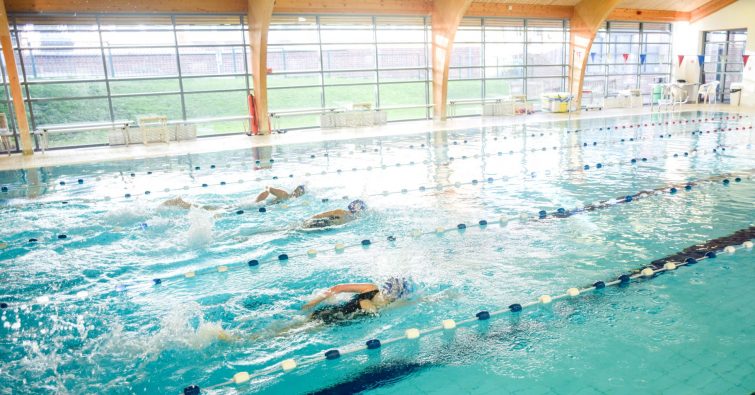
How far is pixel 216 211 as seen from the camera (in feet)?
22.9

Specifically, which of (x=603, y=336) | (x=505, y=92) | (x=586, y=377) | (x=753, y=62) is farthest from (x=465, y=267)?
Result: (x=505, y=92)

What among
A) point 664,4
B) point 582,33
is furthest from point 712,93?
point 582,33

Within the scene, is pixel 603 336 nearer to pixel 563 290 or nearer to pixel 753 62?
pixel 563 290

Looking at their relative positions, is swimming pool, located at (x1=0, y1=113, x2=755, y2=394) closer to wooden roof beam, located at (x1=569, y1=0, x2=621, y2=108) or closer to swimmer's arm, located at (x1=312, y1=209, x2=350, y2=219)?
swimmer's arm, located at (x1=312, y1=209, x2=350, y2=219)

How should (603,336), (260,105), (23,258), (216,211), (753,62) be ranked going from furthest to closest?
(753,62) → (260,105) → (216,211) → (23,258) → (603,336)

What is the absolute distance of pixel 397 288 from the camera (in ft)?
13.3

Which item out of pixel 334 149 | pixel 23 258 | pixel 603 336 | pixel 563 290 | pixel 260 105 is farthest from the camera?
pixel 260 105

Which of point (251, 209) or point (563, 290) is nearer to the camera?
point (563, 290)

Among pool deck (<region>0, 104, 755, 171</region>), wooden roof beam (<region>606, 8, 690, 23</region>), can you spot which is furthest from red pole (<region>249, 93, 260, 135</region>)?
wooden roof beam (<region>606, 8, 690, 23</region>)

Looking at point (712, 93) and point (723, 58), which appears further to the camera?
point (723, 58)

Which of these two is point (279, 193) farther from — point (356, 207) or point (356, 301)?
point (356, 301)

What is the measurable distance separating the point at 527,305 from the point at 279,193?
4.35m

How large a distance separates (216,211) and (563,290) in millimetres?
4520

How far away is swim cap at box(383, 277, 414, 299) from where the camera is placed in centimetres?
400
